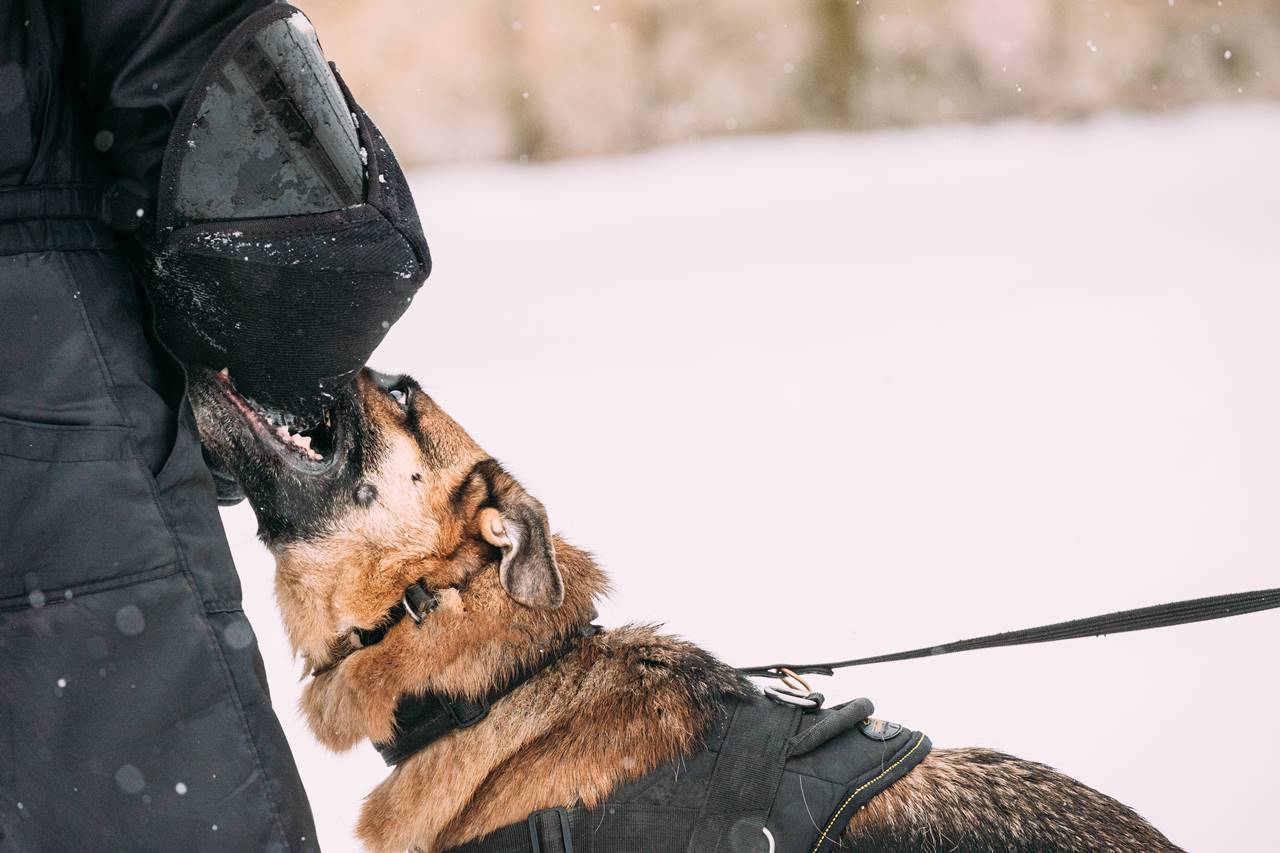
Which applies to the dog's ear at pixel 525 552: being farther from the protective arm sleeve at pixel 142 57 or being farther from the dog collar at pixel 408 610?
the protective arm sleeve at pixel 142 57

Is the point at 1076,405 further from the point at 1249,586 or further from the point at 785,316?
the point at 785,316

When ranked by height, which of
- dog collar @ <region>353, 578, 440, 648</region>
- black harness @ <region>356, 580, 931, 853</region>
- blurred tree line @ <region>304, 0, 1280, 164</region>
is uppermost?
blurred tree line @ <region>304, 0, 1280, 164</region>

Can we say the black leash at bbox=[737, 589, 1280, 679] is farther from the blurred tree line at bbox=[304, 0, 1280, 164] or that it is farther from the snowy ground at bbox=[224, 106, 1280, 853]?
the blurred tree line at bbox=[304, 0, 1280, 164]

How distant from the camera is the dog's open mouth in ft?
7.13

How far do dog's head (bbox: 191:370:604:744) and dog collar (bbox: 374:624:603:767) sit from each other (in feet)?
0.12

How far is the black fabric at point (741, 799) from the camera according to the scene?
197cm

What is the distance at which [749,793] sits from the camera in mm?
2014

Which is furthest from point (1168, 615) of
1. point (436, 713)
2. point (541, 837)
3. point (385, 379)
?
point (385, 379)

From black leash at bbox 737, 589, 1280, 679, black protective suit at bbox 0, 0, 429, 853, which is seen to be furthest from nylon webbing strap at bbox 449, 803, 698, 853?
black leash at bbox 737, 589, 1280, 679

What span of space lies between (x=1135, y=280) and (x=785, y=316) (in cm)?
213

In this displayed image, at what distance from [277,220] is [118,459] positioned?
17.8 inches

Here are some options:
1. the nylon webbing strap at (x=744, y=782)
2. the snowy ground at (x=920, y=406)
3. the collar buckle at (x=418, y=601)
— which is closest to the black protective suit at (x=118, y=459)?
the collar buckle at (x=418, y=601)

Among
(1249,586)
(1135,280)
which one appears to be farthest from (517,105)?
(1249,586)

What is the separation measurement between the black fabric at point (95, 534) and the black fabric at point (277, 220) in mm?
78
